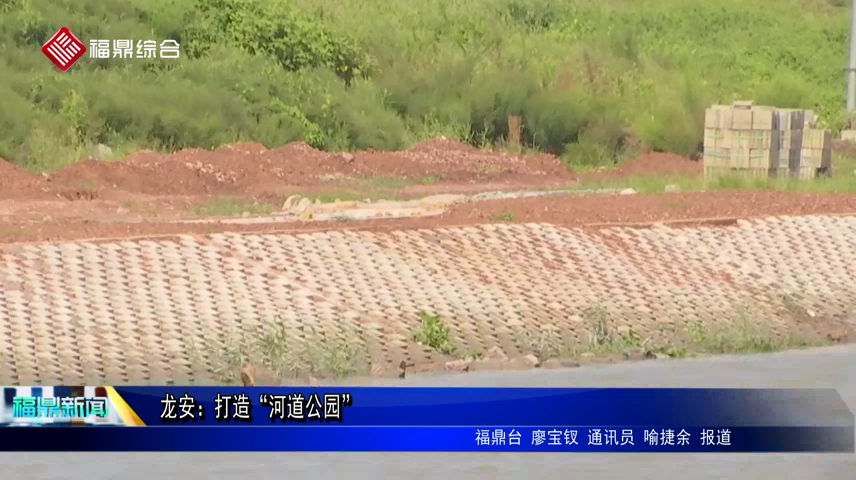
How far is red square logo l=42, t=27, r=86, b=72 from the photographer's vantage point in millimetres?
22328

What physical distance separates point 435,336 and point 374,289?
0.84 m

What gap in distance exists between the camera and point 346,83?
80.9ft

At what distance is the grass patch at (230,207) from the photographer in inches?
631

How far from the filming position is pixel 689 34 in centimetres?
3578

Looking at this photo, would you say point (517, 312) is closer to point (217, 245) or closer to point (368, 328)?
point (368, 328)

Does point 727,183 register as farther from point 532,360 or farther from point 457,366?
point 457,366

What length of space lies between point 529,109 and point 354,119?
10.3ft

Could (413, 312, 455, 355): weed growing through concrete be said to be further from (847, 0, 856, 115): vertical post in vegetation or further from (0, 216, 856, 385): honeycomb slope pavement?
(847, 0, 856, 115): vertical post in vegetation

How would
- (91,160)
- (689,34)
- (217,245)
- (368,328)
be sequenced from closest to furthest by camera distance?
(368,328), (217,245), (91,160), (689,34)

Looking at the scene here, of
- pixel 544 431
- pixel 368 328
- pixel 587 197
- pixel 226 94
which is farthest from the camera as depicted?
pixel 226 94

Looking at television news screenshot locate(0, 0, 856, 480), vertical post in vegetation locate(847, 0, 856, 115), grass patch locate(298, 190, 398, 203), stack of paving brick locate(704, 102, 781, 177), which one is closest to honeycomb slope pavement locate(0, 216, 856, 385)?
television news screenshot locate(0, 0, 856, 480)

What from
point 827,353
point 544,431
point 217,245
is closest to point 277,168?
point 217,245

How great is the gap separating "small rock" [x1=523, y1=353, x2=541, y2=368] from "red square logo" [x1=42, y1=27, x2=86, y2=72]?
13.3 metres

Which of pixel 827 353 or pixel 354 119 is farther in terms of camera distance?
pixel 354 119
